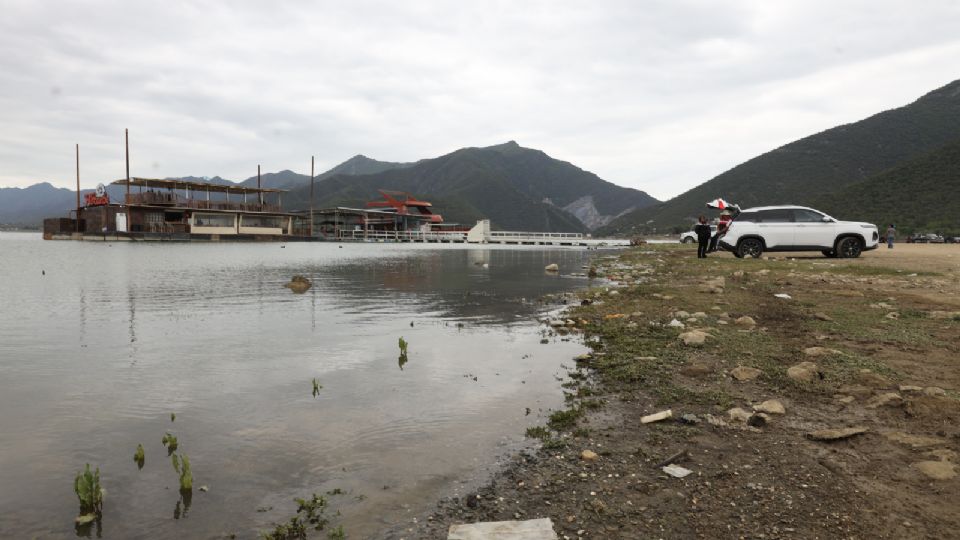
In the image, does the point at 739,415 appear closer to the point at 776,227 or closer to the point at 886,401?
the point at 886,401

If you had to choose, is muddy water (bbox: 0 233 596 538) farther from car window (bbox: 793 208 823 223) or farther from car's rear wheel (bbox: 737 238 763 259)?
car window (bbox: 793 208 823 223)

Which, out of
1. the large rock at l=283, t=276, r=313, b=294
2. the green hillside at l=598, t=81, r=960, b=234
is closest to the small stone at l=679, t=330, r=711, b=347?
the large rock at l=283, t=276, r=313, b=294

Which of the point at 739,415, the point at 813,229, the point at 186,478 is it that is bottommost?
the point at 186,478

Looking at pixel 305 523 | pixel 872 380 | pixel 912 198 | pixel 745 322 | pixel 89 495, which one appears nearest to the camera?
pixel 305 523

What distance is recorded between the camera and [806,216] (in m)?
22.0

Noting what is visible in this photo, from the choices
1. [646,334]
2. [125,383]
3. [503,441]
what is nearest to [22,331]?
[125,383]

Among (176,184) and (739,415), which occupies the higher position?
(176,184)

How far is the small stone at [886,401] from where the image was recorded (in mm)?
5074

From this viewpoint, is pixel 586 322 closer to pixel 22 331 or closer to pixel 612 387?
pixel 612 387

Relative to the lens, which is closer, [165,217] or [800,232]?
[800,232]

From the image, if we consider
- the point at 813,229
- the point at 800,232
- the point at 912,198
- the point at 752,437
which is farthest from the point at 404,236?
the point at 752,437

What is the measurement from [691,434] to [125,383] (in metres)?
7.42

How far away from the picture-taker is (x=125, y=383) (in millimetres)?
6934

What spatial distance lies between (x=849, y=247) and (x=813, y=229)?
185 cm
